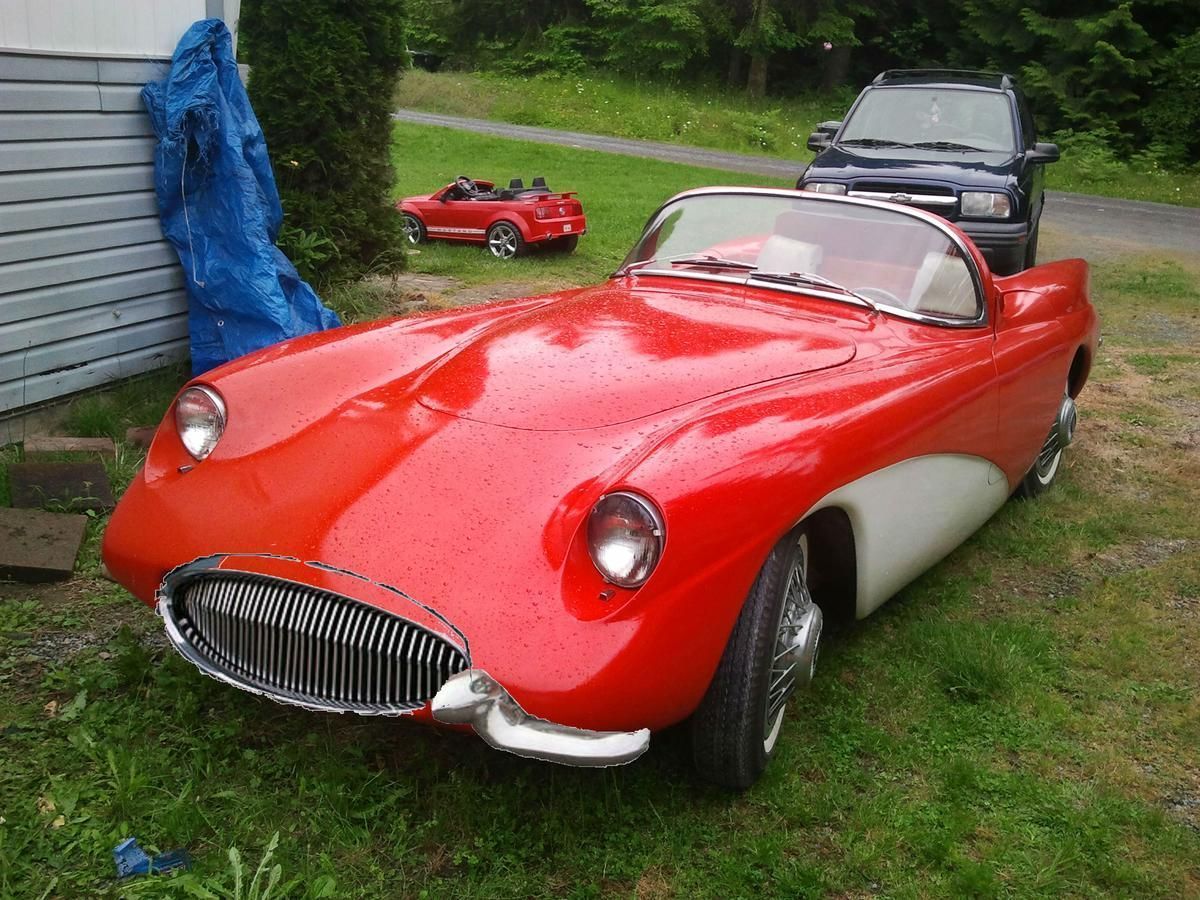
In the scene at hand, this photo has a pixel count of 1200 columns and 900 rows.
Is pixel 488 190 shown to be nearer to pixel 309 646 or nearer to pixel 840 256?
pixel 840 256

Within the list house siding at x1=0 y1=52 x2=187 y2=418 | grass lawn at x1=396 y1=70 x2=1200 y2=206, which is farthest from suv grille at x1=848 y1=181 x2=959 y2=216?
grass lawn at x1=396 y1=70 x2=1200 y2=206

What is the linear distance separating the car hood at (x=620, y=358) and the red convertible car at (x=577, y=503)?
0.01 m

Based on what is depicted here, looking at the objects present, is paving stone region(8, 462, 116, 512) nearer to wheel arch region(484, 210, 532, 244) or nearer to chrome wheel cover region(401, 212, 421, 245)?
wheel arch region(484, 210, 532, 244)

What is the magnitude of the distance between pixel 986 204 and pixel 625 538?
22.0ft

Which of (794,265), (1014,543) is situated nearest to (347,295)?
(794,265)

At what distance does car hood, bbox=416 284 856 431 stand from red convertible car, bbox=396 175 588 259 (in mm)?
6392

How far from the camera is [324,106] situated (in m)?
6.68

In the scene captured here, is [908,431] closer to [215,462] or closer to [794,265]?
[794,265]

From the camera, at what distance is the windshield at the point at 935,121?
893 centimetres

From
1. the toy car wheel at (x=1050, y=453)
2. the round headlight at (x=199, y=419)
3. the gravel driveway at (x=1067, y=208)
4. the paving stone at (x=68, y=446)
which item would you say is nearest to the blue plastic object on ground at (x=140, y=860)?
the round headlight at (x=199, y=419)

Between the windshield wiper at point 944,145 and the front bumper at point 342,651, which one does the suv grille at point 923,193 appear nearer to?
the windshield wiper at point 944,145

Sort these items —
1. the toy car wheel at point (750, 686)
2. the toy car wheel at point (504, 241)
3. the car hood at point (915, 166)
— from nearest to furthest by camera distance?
the toy car wheel at point (750, 686) → the car hood at point (915, 166) → the toy car wheel at point (504, 241)

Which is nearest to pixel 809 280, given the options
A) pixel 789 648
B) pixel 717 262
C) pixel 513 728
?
pixel 717 262

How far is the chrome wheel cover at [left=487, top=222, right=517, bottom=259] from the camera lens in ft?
33.8
